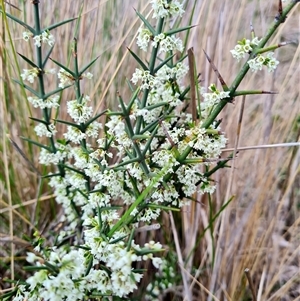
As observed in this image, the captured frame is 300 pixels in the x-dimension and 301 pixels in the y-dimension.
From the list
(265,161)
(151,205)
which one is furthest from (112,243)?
(265,161)

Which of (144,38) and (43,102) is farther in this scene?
(43,102)

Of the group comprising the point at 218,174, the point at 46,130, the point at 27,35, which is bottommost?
the point at 218,174

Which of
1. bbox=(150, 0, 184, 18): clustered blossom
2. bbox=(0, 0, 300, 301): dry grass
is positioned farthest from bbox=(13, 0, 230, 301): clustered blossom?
bbox=(0, 0, 300, 301): dry grass

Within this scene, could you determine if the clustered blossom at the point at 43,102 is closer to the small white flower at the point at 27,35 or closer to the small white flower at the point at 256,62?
the small white flower at the point at 27,35

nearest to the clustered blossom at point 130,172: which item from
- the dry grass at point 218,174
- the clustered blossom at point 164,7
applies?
the clustered blossom at point 164,7

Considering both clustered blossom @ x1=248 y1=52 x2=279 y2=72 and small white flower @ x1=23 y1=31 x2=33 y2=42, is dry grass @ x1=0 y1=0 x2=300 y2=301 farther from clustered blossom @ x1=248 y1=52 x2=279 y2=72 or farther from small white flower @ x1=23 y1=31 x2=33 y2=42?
clustered blossom @ x1=248 y1=52 x2=279 y2=72

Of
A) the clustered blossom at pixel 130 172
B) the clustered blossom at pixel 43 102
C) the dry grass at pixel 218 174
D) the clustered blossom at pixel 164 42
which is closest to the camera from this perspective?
the clustered blossom at pixel 130 172

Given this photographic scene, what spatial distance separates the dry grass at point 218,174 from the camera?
2.83ft

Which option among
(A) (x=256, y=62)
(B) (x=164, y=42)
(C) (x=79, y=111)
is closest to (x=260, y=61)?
(A) (x=256, y=62)

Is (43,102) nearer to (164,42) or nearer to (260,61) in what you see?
(164,42)

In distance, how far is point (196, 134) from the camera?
0.55m

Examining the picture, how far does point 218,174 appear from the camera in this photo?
91cm

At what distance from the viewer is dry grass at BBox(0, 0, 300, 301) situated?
0.86 meters

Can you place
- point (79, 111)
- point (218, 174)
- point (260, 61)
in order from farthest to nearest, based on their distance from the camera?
point (218, 174) < point (79, 111) < point (260, 61)
